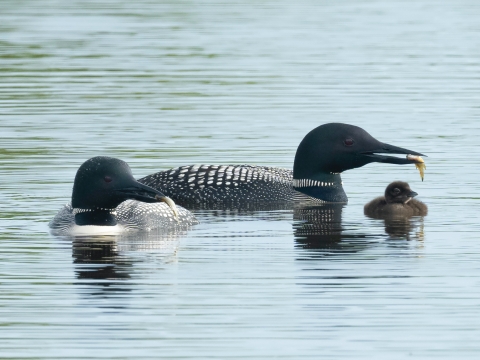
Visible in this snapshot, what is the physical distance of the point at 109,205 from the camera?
32.3 feet

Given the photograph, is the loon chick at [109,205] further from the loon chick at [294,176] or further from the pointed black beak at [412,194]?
the pointed black beak at [412,194]

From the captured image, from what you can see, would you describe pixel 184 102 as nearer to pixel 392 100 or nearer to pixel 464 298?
pixel 392 100

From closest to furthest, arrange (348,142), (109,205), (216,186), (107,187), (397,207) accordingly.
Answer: (107,187)
(109,205)
(397,207)
(216,186)
(348,142)

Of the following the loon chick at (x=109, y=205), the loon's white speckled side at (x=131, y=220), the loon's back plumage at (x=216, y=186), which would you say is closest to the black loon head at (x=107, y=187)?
the loon chick at (x=109, y=205)

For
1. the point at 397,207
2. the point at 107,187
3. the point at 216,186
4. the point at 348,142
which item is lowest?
the point at 397,207

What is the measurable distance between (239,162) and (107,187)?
361cm

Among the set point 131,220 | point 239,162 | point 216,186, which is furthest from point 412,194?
point 239,162

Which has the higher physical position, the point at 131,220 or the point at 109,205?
the point at 109,205

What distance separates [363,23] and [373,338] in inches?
835

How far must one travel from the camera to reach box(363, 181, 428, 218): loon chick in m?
10.9

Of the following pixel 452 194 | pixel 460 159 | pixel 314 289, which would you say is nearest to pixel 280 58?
pixel 460 159

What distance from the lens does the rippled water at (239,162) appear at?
7266 millimetres

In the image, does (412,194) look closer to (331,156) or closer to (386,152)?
Result: (386,152)

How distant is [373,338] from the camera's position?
279 inches
